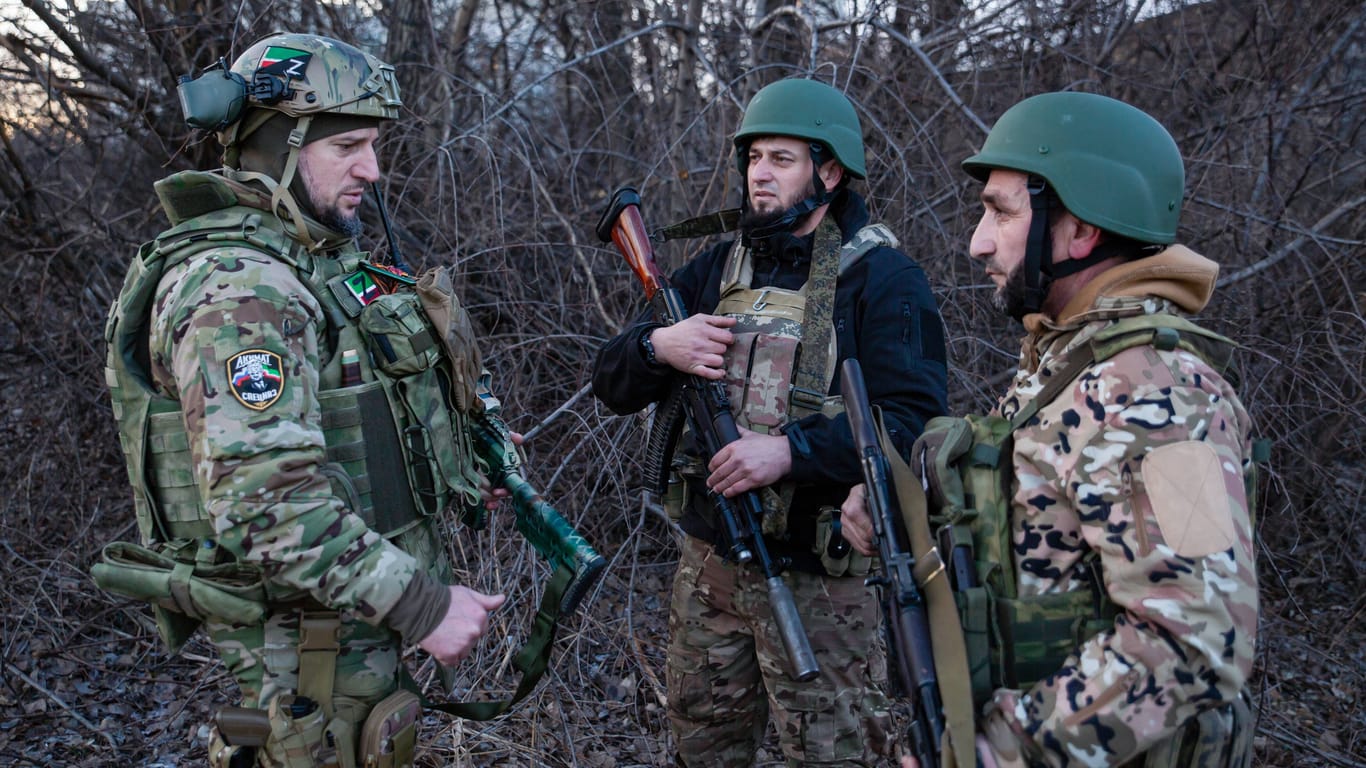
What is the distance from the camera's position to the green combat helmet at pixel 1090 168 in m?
1.80

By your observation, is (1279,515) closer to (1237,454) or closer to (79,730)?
(1237,454)

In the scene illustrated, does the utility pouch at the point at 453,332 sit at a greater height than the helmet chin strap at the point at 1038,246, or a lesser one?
lesser

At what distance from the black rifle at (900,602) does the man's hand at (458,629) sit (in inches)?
34.4

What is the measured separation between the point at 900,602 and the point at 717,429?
101 centimetres

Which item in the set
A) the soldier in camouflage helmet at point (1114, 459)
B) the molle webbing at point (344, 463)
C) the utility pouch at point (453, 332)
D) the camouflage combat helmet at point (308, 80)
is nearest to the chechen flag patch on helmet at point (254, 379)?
the molle webbing at point (344, 463)

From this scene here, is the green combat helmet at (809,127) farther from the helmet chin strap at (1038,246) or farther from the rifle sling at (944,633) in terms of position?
the rifle sling at (944,633)

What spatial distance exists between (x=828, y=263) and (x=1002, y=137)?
0.84m

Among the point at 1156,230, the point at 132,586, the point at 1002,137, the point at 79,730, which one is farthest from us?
the point at 79,730

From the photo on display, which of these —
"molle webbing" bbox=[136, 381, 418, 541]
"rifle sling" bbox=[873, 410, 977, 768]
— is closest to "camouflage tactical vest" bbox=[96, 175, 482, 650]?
"molle webbing" bbox=[136, 381, 418, 541]

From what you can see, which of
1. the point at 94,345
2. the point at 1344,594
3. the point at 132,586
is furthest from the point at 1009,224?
the point at 94,345

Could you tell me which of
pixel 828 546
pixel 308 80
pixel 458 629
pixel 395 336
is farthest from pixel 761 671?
pixel 308 80

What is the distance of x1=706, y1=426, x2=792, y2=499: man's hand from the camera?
2568 mm

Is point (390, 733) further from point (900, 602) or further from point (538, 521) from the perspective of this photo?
point (900, 602)

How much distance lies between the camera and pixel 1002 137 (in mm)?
1943
